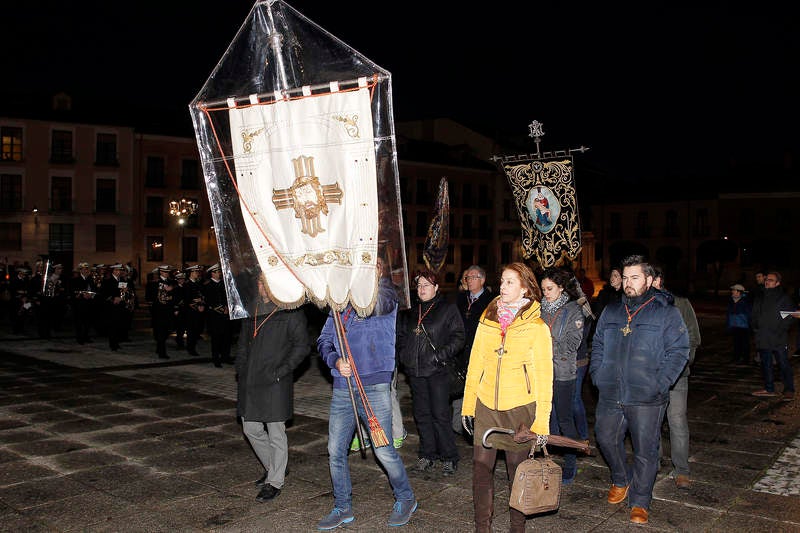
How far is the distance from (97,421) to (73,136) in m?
40.0

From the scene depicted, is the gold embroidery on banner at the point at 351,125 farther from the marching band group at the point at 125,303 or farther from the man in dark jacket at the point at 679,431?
the marching band group at the point at 125,303

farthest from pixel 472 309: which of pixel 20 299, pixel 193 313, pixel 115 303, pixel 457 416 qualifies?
pixel 20 299

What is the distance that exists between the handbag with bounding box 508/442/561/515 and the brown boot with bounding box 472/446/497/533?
0.83ft

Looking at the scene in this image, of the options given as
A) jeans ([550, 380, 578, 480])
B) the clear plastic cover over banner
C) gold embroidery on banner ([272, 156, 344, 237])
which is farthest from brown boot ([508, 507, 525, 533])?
gold embroidery on banner ([272, 156, 344, 237])

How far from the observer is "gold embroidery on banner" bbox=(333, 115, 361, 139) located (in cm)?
454

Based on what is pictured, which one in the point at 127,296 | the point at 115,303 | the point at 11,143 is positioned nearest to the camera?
the point at 115,303

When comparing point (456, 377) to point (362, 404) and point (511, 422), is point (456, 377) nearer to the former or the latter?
point (362, 404)

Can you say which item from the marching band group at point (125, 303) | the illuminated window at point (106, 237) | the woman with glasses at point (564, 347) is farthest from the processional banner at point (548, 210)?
the illuminated window at point (106, 237)

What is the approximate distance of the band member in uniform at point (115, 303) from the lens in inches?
568

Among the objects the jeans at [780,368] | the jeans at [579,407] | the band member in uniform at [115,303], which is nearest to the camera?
the jeans at [579,407]

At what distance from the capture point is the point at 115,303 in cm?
1435

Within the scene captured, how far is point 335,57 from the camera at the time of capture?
4613 millimetres

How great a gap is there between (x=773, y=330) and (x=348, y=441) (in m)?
7.33

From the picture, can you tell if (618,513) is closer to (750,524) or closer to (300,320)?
(750,524)
